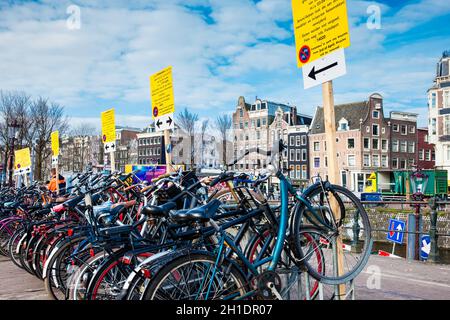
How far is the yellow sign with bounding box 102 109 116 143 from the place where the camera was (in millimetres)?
9630

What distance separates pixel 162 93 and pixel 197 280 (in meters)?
4.58

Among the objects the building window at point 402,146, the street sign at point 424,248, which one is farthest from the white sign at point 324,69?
the building window at point 402,146

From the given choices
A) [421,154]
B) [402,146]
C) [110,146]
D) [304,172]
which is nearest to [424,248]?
[110,146]

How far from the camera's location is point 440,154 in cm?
3841

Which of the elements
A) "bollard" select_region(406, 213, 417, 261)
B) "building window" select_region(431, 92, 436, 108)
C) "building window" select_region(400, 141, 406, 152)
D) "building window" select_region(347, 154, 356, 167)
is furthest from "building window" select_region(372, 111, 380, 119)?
"bollard" select_region(406, 213, 417, 261)

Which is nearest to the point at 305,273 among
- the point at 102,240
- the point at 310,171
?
the point at 102,240

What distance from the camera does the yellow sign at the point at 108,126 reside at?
963cm

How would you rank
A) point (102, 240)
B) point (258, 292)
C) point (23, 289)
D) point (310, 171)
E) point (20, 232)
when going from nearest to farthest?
point (258, 292) → point (102, 240) → point (23, 289) → point (20, 232) → point (310, 171)

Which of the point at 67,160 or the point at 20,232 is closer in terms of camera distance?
the point at 20,232

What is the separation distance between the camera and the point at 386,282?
16.6 feet

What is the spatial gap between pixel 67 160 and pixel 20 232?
54.1m

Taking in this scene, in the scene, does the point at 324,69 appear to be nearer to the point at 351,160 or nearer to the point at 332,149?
the point at 332,149
